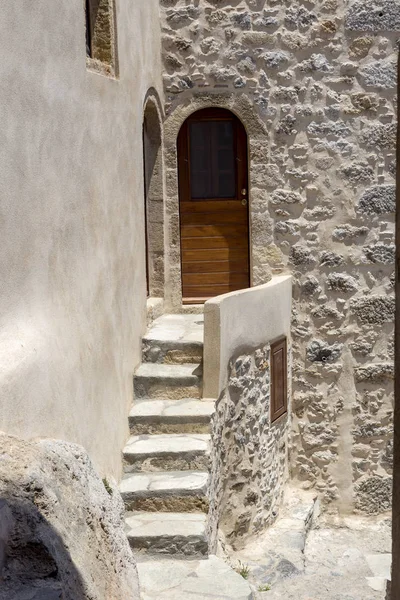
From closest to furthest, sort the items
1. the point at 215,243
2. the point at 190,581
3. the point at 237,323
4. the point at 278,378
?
the point at 190,581 < the point at 237,323 < the point at 278,378 < the point at 215,243

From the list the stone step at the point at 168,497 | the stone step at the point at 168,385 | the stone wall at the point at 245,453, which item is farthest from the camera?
the stone wall at the point at 245,453

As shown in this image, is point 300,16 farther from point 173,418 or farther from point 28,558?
point 28,558

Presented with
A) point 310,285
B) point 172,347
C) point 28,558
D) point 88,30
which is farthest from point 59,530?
point 310,285

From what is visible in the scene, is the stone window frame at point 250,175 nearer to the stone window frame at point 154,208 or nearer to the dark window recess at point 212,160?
the stone window frame at point 154,208

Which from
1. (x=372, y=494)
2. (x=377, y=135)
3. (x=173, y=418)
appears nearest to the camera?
(x=173, y=418)

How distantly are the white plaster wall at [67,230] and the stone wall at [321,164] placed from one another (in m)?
1.44

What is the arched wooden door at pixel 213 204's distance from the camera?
8.86 m

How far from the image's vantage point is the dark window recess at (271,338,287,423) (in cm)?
816

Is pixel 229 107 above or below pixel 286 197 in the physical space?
above

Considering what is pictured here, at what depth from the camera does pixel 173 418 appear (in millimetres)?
6617

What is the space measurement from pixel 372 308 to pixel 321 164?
5.10ft

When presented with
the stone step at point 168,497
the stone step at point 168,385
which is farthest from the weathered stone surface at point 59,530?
the stone step at point 168,385

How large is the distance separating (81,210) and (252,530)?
12.0ft

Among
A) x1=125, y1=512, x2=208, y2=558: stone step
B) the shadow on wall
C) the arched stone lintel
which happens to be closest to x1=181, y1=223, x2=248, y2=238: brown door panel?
the arched stone lintel
